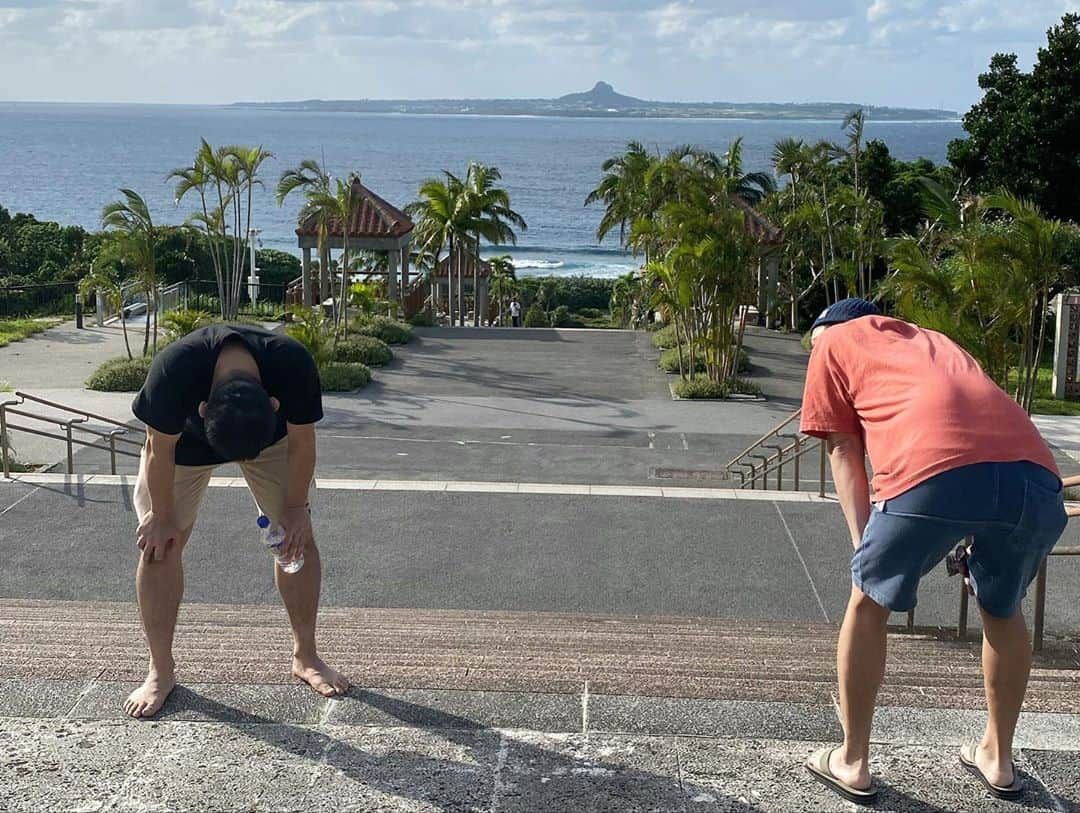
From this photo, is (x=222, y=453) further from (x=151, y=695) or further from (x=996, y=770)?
(x=996, y=770)

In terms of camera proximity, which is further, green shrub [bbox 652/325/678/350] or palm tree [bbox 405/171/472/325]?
palm tree [bbox 405/171/472/325]

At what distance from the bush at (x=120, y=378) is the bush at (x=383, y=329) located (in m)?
6.39

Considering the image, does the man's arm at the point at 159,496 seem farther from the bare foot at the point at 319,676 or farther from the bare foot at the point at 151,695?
the bare foot at the point at 319,676

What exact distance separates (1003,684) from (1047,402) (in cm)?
1933

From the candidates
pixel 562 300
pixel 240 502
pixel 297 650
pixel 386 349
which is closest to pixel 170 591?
pixel 297 650

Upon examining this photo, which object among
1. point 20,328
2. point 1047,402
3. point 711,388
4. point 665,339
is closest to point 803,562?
point 711,388

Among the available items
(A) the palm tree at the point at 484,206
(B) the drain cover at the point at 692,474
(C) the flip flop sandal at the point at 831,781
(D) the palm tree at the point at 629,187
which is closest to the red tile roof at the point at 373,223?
(A) the palm tree at the point at 484,206

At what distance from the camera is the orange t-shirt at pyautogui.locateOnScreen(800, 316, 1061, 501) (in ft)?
11.6

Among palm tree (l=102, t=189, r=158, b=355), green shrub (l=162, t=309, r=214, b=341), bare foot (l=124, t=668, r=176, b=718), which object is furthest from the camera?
palm tree (l=102, t=189, r=158, b=355)

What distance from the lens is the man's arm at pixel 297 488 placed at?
4.55 meters

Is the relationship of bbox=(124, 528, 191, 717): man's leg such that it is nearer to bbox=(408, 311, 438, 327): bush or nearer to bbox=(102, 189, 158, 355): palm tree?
bbox=(102, 189, 158, 355): palm tree

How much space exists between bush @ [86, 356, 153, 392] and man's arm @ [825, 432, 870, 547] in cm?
1850

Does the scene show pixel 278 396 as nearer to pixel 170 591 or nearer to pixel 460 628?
pixel 170 591

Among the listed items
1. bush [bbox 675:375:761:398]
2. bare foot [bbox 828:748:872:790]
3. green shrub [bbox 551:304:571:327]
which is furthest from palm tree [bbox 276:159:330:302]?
bare foot [bbox 828:748:872:790]
